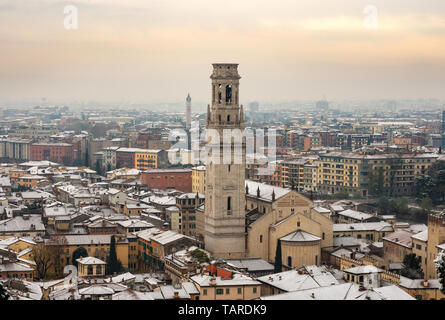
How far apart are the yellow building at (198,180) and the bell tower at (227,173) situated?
9884 mm

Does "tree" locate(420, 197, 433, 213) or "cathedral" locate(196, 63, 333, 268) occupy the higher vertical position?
"cathedral" locate(196, 63, 333, 268)

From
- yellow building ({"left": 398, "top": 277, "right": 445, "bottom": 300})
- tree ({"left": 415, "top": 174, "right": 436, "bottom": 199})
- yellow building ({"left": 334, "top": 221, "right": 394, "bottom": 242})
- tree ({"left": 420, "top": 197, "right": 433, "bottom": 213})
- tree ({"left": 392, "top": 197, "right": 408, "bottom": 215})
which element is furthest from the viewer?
tree ({"left": 415, "top": 174, "right": 436, "bottom": 199})

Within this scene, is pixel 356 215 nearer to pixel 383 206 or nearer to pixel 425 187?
pixel 383 206

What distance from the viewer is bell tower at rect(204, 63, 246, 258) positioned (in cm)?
1596

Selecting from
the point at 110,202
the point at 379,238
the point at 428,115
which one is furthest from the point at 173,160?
the point at 428,115

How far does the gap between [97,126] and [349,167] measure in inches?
1371

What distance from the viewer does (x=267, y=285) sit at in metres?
12.5

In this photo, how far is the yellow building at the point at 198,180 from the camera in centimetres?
2617

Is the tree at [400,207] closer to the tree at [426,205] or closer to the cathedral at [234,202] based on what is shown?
the tree at [426,205]

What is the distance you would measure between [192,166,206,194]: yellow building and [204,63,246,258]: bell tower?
9884mm

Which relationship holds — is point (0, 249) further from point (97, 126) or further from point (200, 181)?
point (97, 126)

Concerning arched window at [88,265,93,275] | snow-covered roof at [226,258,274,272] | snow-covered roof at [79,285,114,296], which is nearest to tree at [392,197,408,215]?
snow-covered roof at [226,258,274,272]

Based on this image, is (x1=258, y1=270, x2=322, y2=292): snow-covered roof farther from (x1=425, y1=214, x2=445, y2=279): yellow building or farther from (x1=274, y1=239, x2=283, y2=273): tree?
(x1=425, y1=214, x2=445, y2=279): yellow building

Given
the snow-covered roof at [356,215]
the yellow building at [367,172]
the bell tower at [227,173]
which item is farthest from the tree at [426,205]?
the bell tower at [227,173]
